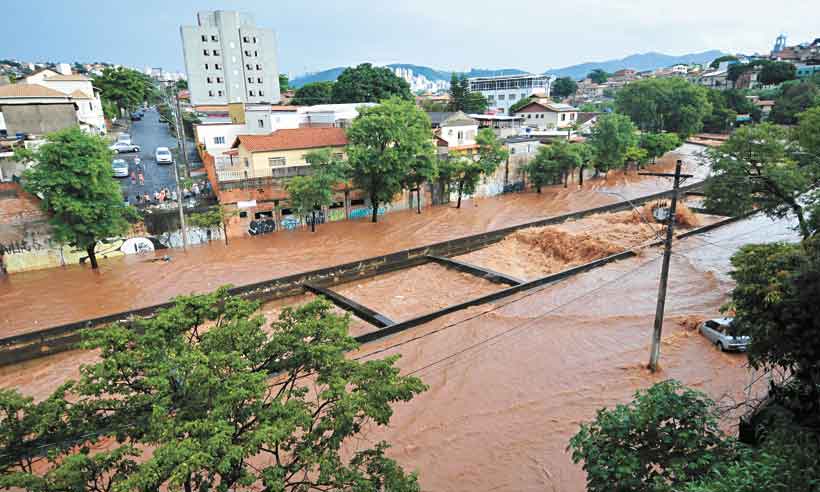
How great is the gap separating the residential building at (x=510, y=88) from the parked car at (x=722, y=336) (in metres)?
81.7

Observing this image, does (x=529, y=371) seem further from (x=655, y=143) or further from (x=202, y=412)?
(x=655, y=143)

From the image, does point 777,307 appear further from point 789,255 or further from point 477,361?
point 477,361

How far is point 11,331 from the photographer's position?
17125mm

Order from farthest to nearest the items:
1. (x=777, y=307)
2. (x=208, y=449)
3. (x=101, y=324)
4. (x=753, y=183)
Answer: (x=753, y=183) < (x=101, y=324) < (x=777, y=307) < (x=208, y=449)

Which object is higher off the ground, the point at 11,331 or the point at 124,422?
the point at 124,422

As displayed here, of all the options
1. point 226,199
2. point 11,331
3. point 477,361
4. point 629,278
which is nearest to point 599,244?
point 629,278

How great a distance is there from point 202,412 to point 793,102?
8213 centimetres

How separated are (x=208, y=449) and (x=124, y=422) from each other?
1.78m

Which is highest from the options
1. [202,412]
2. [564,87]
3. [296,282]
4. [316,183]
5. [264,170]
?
[564,87]

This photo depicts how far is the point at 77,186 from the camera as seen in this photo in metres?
19.7

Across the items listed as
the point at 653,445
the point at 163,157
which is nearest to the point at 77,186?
the point at 163,157

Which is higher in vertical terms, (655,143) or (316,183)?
(655,143)

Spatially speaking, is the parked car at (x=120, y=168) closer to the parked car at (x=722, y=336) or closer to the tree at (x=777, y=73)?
the parked car at (x=722, y=336)

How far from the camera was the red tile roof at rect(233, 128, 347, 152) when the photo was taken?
30.0 metres
